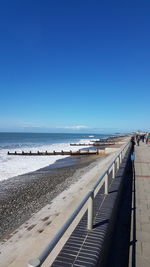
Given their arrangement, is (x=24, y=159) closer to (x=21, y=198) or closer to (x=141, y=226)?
(x=21, y=198)

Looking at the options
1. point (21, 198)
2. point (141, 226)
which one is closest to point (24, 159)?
point (21, 198)

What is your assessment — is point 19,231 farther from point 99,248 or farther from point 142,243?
point 99,248

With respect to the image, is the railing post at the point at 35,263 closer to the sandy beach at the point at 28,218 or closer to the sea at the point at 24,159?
the sandy beach at the point at 28,218

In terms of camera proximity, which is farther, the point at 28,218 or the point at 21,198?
the point at 21,198

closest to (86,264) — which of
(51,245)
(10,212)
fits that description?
(51,245)

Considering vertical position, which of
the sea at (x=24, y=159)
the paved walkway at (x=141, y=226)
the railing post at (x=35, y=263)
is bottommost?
the sea at (x=24, y=159)

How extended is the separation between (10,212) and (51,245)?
7521mm

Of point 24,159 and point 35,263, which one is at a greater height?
point 35,263

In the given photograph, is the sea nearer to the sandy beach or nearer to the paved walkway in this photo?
the sandy beach

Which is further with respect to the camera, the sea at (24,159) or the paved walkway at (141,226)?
the sea at (24,159)

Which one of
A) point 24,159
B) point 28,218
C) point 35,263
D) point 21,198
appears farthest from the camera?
point 24,159

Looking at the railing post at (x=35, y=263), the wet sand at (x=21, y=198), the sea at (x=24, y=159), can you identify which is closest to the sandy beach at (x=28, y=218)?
the wet sand at (x=21, y=198)

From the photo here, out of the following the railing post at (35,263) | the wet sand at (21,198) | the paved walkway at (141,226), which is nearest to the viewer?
the railing post at (35,263)

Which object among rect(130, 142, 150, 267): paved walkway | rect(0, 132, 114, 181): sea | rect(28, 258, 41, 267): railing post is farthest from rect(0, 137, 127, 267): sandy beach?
rect(0, 132, 114, 181): sea
